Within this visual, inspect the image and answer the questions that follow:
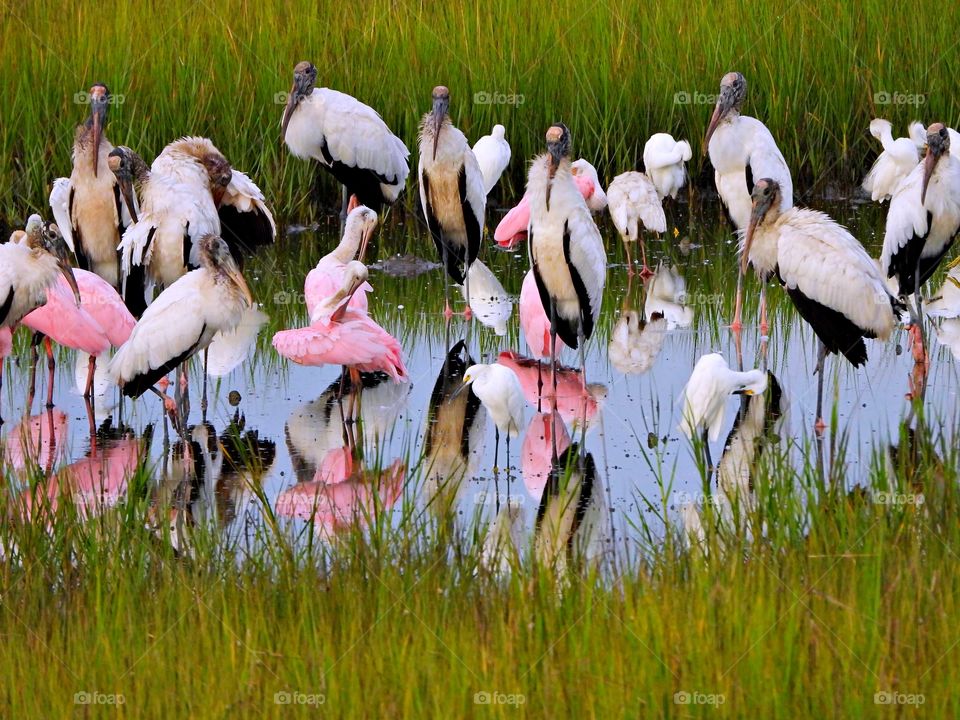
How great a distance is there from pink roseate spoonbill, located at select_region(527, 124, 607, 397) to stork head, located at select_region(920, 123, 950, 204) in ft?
5.85

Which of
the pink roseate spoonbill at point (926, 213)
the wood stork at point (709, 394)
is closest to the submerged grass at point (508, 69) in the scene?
the pink roseate spoonbill at point (926, 213)

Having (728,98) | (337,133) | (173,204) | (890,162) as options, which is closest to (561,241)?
(173,204)

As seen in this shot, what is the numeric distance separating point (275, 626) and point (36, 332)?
401 cm

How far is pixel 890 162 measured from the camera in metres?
10.0

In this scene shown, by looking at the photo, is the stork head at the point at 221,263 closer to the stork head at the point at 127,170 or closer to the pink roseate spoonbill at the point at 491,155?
the stork head at the point at 127,170

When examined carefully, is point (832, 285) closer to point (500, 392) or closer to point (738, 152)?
point (500, 392)

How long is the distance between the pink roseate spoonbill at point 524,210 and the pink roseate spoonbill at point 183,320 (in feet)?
9.89

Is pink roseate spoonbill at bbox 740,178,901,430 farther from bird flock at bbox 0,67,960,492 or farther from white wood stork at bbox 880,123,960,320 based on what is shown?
white wood stork at bbox 880,123,960,320

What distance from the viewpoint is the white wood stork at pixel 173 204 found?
307 inches

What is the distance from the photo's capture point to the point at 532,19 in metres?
12.2

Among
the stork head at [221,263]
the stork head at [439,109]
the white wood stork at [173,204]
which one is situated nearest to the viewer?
the stork head at [221,263]

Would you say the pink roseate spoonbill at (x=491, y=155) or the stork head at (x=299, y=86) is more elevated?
the stork head at (x=299, y=86)

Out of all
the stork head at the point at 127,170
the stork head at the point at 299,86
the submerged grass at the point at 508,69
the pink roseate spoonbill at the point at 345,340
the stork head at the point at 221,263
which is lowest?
the pink roseate spoonbill at the point at 345,340

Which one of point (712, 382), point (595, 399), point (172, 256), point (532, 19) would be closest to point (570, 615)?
point (712, 382)
